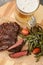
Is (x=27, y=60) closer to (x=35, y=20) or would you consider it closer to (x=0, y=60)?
(x=0, y=60)

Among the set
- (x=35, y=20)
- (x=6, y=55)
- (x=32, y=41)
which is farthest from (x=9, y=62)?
(x=35, y=20)

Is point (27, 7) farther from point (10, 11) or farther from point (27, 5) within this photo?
point (10, 11)

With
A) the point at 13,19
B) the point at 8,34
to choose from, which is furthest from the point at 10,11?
the point at 8,34

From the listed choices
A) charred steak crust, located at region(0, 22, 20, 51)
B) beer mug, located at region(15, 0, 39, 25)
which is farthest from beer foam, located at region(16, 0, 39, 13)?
charred steak crust, located at region(0, 22, 20, 51)

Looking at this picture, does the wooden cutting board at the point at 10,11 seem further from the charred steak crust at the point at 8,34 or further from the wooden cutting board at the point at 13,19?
the charred steak crust at the point at 8,34

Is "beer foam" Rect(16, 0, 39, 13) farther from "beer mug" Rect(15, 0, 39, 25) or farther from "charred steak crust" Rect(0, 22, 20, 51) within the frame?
"charred steak crust" Rect(0, 22, 20, 51)

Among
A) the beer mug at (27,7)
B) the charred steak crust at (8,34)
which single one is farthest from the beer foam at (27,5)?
the charred steak crust at (8,34)

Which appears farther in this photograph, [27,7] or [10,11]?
[10,11]

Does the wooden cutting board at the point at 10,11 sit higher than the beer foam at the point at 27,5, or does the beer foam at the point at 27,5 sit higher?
the beer foam at the point at 27,5
